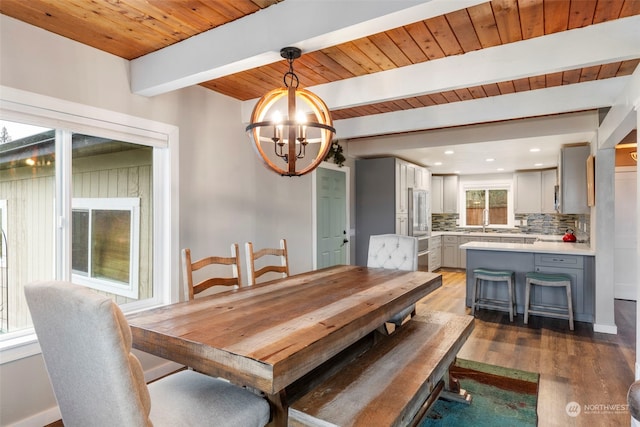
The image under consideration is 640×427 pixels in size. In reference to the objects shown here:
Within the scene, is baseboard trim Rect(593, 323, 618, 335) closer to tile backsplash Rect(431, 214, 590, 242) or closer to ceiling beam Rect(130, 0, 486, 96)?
tile backsplash Rect(431, 214, 590, 242)

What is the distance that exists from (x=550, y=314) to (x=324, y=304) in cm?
346

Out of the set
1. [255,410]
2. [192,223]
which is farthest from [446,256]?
[255,410]

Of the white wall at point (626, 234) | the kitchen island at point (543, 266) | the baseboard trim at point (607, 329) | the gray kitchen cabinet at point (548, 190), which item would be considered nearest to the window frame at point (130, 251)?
the kitchen island at point (543, 266)

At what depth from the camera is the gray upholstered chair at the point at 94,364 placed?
3.37ft

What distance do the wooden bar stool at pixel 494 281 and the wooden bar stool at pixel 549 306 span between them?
0.56ft

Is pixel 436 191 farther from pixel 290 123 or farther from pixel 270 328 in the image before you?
pixel 270 328

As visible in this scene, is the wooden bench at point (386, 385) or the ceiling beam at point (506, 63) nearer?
the wooden bench at point (386, 385)

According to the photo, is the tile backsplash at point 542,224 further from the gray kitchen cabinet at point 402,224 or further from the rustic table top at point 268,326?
the rustic table top at point 268,326

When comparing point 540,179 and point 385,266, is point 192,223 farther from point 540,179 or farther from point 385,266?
point 540,179

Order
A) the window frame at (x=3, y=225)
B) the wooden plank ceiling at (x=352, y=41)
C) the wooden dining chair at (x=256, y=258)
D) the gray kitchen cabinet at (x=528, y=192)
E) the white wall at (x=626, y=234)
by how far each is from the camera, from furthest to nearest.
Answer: the gray kitchen cabinet at (x=528, y=192) → the white wall at (x=626, y=234) → the wooden dining chair at (x=256, y=258) → the window frame at (x=3, y=225) → the wooden plank ceiling at (x=352, y=41)

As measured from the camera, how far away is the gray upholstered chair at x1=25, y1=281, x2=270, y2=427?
1.03m

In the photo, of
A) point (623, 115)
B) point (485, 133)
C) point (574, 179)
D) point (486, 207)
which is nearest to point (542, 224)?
point (486, 207)

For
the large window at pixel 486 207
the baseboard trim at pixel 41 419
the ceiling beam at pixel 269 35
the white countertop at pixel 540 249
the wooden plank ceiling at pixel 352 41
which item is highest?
the wooden plank ceiling at pixel 352 41

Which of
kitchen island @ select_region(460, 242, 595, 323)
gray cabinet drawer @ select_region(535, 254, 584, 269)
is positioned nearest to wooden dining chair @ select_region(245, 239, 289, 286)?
kitchen island @ select_region(460, 242, 595, 323)
